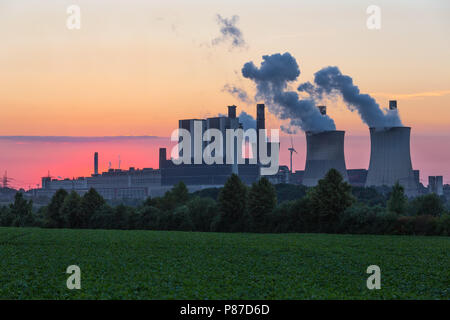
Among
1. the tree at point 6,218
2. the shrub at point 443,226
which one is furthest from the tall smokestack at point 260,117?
the shrub at point 443,226

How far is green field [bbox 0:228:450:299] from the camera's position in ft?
51.7

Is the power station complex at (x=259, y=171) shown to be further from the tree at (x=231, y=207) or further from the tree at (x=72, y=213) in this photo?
the tree at (x=72, y=213)

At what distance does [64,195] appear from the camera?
2280 inches

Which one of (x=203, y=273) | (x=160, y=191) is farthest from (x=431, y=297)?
(x=160, y=191)

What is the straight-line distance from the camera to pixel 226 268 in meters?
21.0

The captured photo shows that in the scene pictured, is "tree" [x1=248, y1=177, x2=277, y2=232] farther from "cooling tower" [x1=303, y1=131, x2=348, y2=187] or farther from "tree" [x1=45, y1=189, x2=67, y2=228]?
"cooling tower" [x1=303, y1=131, x2=348, y2=187]

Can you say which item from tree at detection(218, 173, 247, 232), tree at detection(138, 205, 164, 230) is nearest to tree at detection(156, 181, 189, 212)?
tree at detection(138, 205, 164, 230)

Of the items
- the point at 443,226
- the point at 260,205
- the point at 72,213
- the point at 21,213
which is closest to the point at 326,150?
the point at 260,205

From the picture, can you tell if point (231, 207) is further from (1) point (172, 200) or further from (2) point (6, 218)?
(2) point (6, 218)

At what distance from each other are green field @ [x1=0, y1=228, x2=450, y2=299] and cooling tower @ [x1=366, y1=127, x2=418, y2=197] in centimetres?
3231

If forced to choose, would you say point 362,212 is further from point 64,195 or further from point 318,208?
point 64,195

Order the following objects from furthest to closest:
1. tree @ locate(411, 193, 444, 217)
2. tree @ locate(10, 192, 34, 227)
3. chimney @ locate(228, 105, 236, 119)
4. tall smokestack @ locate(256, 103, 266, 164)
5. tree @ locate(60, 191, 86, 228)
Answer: chimney @ locate(228, 105, 236, 119) < tall smokestack @ locate(256, 103, 266, 164) < tree @ locate(10, 192, 34, 227) < tree @ locate(60, 191, 86, 228) < tree @ locate(411, 193, 444, 217)
